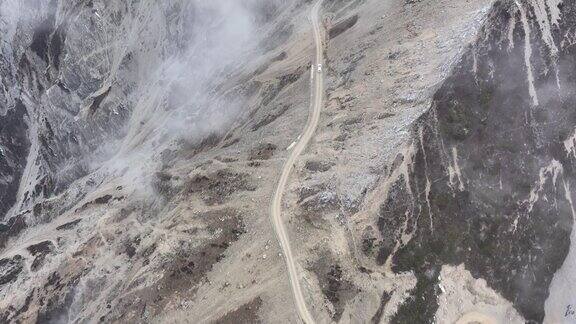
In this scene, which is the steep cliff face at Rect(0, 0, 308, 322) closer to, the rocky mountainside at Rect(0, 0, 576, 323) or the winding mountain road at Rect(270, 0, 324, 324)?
Answer: the rocky mountainside at Rect(0, 0, 576, 323)

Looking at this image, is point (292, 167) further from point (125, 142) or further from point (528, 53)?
point (125, 142)

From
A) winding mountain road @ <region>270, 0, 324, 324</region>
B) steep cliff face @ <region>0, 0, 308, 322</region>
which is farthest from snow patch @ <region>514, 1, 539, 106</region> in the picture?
steep cliff face @ <region>0, 0, 308, 322</region>

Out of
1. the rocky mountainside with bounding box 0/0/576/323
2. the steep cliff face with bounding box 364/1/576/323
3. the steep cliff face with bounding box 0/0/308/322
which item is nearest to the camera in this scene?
the steep cliff face with bounding box 364/1/576/323

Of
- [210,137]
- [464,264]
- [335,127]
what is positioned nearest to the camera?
[464,264]

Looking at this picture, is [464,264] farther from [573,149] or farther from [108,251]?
[108,251]

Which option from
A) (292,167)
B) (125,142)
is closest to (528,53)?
(292,167)

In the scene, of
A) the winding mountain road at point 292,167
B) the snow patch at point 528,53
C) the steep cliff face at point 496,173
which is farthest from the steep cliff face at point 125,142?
the snow patch at point 528,53

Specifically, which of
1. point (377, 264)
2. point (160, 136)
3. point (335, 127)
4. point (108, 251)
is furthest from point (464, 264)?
point (160, 136)
